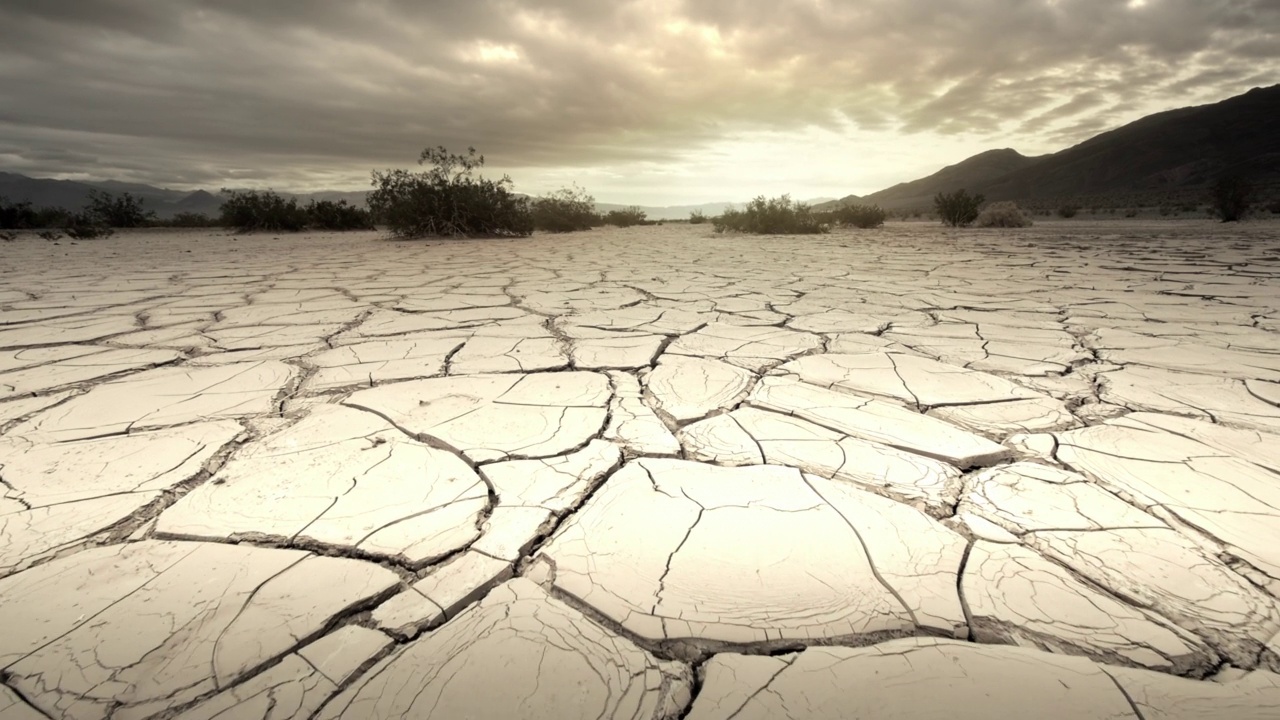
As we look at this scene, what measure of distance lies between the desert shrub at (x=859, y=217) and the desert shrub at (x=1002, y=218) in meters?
2.28

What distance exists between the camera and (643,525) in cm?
117

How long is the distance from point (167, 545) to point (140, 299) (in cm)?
384

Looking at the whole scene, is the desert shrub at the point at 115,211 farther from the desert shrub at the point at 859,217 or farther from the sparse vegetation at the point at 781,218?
the desert shrub at the point at 859,217

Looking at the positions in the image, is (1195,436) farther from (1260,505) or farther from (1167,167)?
(1167,167)

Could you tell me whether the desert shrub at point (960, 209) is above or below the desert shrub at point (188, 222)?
above

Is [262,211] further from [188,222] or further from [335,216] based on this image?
[188,222]

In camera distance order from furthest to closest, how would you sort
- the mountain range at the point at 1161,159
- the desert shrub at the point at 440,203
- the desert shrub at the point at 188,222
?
1. the mountain range at the point at 1161,159
2. the desert shrub at the point at 188,222
3. the desert shrub at the point at 440,203

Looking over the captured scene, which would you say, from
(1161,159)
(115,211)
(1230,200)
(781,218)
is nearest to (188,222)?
(115,211)

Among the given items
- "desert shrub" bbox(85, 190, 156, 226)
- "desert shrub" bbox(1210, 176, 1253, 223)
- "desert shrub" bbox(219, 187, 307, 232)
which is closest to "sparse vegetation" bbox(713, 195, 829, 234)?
"desert shrub" bbox(1210, 176, 1253, 223)

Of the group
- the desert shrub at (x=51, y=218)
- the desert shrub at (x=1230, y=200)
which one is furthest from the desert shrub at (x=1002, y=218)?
the desert shrub at (x=51, y=218)

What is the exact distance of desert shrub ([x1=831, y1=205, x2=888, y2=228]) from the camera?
13.4 meters

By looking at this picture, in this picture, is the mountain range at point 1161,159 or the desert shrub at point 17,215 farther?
the mountain range at point 1161,159

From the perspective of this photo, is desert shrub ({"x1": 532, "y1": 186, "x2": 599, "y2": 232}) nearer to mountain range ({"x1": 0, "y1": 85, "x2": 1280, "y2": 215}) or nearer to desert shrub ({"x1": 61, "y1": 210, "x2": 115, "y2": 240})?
desert shrub ({"x1": 61, "y1": 210, "x2": 115, "y2": 240})

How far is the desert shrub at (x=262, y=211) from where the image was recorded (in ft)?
40.8
